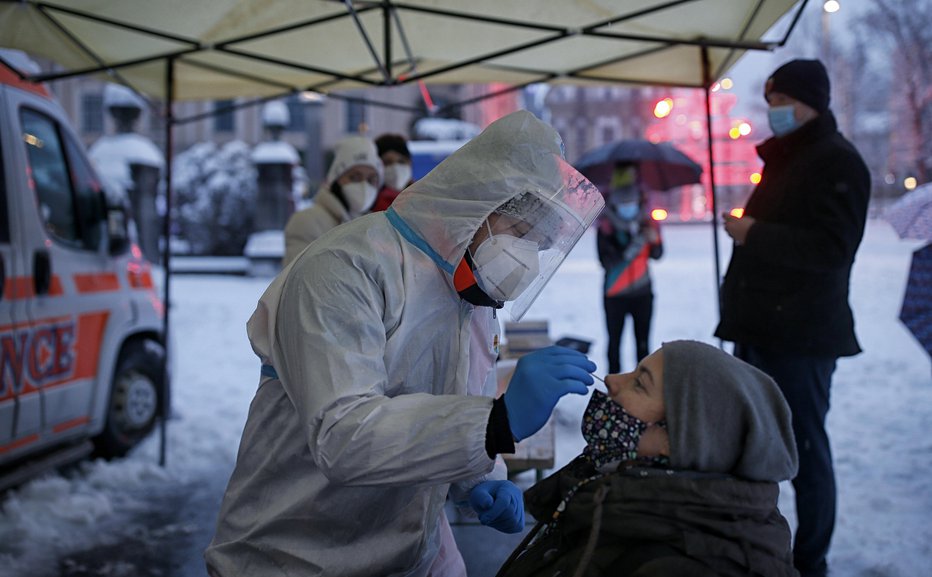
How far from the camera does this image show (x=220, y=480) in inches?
202

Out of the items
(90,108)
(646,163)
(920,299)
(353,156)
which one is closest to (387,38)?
(353,156)

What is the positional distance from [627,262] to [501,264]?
4.88 meters

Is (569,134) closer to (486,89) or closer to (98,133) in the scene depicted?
(486,89)

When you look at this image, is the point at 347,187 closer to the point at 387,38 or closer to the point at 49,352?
the point at 387,38

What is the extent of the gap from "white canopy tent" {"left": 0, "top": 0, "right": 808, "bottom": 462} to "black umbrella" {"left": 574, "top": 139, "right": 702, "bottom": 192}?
1937 millimetres

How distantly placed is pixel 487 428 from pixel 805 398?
2.28m

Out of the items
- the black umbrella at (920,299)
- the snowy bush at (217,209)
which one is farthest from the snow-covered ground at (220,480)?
the snowy bush at (217,209)

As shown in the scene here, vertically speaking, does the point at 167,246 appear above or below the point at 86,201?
below

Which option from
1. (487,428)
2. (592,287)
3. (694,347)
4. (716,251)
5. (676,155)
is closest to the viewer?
(487,428)

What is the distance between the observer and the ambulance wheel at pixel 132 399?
5.48 metres

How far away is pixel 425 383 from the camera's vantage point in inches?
69.8

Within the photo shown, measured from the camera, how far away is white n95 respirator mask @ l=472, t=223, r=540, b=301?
1771 millimetres

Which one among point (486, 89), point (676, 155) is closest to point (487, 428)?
point (676, 155)

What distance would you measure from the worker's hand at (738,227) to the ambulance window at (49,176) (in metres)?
3.82
